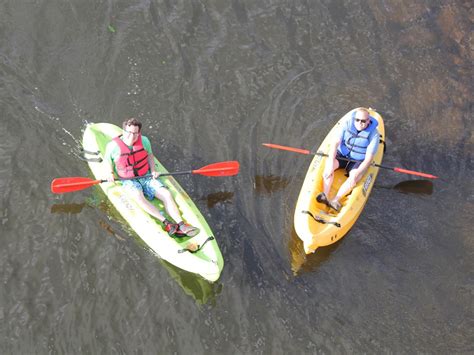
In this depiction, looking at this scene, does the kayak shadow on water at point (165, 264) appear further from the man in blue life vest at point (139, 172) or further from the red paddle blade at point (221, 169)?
the red paddle blade at point (221, 169)

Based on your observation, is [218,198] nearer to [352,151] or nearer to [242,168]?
[242,168]

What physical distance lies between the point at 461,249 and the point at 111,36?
654cm

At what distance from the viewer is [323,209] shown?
8.79m

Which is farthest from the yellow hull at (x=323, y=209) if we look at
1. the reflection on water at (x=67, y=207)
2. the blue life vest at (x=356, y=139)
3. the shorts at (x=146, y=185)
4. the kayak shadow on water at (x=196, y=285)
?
the reflection on water at (x=67, y=207)

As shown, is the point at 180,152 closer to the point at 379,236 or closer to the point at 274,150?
the point at 274,150

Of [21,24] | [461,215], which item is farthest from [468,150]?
[21,24]

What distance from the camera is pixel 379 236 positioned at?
355 inches

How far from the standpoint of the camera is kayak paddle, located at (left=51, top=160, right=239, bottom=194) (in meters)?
8.48

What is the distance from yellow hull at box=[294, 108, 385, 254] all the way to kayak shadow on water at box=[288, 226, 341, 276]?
259mm

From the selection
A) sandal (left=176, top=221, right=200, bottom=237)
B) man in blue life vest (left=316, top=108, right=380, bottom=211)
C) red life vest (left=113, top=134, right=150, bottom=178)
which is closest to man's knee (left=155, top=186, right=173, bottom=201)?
red life vest (left=113, top=134, right=150, bottom=178)

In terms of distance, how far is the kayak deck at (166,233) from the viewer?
785 cm

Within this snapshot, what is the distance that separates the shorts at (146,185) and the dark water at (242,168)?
56 cm

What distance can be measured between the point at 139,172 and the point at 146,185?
198mm

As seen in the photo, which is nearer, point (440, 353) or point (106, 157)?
point (440, 353)
